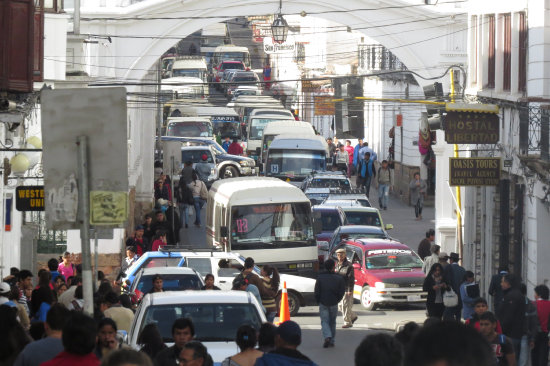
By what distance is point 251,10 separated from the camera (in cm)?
3312

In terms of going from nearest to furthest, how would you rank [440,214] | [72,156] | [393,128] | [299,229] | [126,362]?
[126,362]
[72,156]
[299,229]
[440,214]
[393,128]

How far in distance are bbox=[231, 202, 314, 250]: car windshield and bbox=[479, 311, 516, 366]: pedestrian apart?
14.6m

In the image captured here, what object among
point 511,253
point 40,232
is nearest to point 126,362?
point 511,253

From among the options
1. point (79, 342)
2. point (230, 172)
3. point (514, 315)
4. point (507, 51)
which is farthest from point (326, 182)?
point (79, 342)

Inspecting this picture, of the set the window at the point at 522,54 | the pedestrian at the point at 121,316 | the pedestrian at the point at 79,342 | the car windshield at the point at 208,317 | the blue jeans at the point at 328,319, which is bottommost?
the blue jeans at the point at 328,319

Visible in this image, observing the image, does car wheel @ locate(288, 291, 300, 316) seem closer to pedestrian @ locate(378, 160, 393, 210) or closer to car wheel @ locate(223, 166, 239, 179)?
pedestrian @ locate(378, 160, 393, 210)

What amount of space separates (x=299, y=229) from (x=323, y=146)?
57.0 ft

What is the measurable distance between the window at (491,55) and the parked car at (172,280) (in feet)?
30.7

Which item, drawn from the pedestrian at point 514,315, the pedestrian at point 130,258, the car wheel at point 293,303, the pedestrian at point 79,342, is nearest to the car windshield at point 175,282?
the pedestrian at point 130,258

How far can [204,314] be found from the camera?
38.8 ft

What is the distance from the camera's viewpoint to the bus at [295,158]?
142 feet

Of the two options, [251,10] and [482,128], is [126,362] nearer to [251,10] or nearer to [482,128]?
[482,128]

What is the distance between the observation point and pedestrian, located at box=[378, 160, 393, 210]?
40.4m

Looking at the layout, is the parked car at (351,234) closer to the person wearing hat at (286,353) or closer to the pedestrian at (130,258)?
the pedestrian at (130,258)
